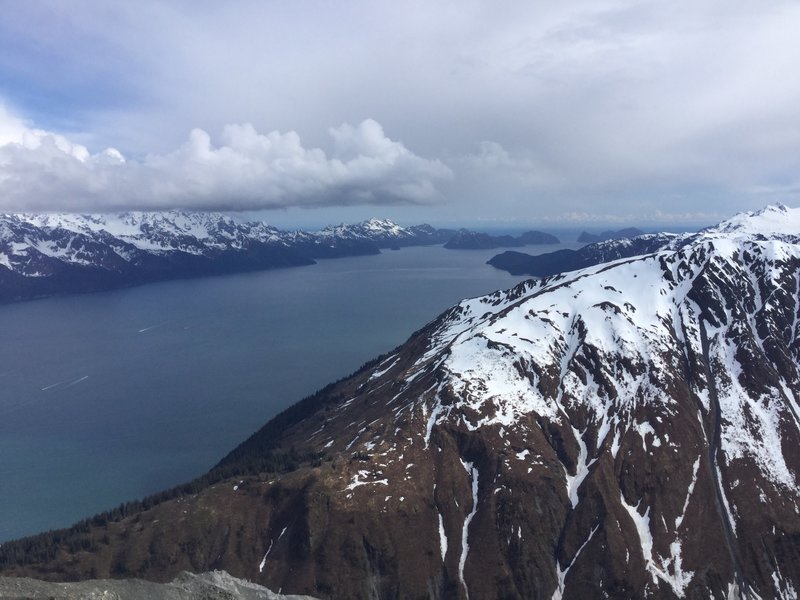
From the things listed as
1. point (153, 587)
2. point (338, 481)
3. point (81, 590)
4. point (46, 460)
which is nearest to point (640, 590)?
point (338, 481)

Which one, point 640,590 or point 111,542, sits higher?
point 111,542

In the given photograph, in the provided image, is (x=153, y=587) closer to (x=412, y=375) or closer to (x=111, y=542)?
(x=111, y=542)

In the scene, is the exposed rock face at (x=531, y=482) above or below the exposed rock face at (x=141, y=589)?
below

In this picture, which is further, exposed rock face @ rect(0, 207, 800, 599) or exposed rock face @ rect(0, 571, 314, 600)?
exposed rock face @ rect(0, 207, 800, 599)

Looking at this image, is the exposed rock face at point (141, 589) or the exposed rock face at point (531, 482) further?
the exposed rock face at point (531, 482)

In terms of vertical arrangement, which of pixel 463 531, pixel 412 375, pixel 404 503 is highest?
pixel 412 375
